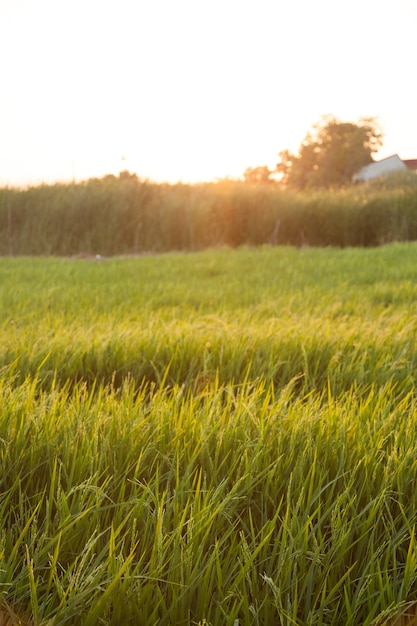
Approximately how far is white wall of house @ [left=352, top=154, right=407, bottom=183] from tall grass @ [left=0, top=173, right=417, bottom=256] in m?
28.2

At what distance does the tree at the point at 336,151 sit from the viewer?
48062 millimetres

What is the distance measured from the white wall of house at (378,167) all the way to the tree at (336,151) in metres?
0.66

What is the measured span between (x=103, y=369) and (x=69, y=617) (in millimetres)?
2056

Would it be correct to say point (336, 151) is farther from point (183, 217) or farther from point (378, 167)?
point (183, 217)

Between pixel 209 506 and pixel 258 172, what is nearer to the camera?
pixel 209 506

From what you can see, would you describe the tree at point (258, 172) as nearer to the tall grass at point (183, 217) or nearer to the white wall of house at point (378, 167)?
the white wall of house at point (378, 167)

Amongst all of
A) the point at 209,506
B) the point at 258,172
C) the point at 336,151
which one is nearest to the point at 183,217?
the point at 209,506

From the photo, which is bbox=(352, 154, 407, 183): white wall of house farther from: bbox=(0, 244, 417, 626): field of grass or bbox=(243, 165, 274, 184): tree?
bbox=(0, 244, 417, 626): field of grass

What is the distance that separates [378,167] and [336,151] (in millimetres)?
4849

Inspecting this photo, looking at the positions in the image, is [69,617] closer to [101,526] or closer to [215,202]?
[101,526]

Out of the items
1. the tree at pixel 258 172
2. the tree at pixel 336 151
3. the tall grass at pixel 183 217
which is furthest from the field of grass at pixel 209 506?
the tree at pixel 258 172

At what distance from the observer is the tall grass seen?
58.3 feet

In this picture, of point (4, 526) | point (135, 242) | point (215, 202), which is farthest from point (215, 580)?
point (215, 202)

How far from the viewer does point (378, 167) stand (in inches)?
2019
